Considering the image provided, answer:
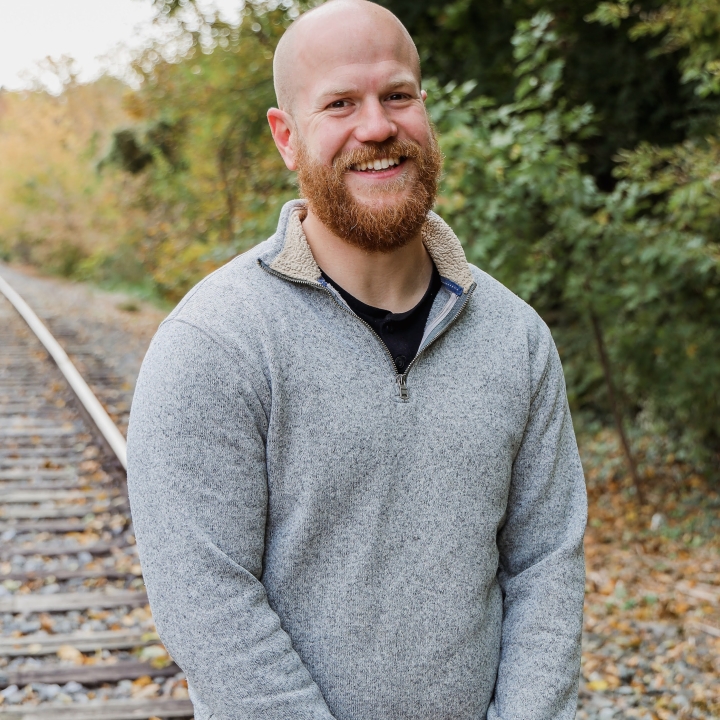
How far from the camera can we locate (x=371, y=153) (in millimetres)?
1688

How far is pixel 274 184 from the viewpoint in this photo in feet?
24.1

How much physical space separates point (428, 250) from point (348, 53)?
1.53 feet

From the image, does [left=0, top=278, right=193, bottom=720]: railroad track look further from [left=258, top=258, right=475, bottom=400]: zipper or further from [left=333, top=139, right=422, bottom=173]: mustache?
[left=333, top=139, right=422, bottom=173]: mustache

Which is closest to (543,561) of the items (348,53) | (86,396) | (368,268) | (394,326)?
(394,326)

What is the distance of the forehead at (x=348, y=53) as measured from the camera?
5.44ft

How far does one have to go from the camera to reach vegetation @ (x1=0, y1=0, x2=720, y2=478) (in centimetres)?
532

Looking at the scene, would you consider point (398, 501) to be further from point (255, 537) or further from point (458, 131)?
point (458, 131)

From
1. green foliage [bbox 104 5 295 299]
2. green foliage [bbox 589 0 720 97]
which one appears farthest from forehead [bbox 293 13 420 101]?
green foliage [bbox 104 5 295 299]

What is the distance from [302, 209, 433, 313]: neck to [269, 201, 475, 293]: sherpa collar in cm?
4

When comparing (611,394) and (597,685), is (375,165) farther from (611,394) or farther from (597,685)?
(611,394)

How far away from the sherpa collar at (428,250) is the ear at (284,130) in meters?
0.12

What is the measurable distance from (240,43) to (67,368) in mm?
3443

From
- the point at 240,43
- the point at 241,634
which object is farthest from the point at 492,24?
the point at 241,634

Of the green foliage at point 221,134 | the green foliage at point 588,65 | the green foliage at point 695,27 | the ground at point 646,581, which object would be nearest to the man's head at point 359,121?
the ground at point 646,581
